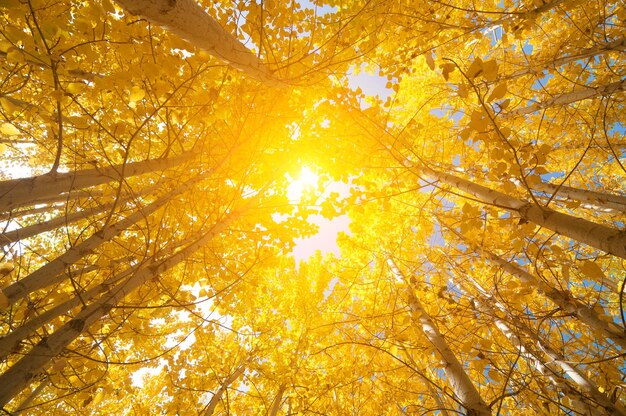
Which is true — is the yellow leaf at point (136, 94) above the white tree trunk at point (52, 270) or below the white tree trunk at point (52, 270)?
above

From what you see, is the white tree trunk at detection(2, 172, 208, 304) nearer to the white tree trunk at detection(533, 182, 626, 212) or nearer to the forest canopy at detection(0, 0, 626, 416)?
the forest canopy at detection(0, 0, 626, 416)

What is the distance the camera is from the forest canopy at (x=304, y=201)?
1701mm

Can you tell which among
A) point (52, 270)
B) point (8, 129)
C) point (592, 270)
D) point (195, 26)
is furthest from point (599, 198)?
point (52, 270)

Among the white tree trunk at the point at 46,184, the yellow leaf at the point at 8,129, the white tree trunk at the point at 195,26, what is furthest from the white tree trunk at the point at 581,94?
the yellow leaf at the point at 8,129

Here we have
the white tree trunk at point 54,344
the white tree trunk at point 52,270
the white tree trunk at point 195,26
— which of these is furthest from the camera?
the white tree trunk at point 52,270

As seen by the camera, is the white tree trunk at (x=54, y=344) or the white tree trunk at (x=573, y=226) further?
the white tree trunk at (x=54, y=344)

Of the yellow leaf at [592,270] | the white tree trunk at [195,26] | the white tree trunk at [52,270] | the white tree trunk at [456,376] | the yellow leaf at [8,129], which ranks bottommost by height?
the white tree trunk at [456,376]

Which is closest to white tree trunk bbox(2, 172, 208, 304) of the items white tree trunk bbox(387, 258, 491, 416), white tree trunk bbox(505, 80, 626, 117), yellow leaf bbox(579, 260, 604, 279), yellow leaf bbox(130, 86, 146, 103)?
yellow leaf bbox(130, 86, 146, 103)

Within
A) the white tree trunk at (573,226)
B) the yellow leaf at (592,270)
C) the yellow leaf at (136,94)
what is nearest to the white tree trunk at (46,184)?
the yellow leaf at (136,94)

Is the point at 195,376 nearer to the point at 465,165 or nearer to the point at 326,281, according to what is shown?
the point at 326,281

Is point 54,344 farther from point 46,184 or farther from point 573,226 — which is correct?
point 573,226

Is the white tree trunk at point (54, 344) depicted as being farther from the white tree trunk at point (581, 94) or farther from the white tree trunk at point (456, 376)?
the white tree trunk at point (581, 94)

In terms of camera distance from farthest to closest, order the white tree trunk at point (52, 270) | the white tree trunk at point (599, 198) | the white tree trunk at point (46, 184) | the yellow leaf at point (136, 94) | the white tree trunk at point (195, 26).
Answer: the white tree trunk at point (599, 198) → the white tree trunk at point (52, 270) → the yellow leaf at point (136, 94) → the white tree trunk at point (46, 184) → the white tree trunk at point (195, 26)

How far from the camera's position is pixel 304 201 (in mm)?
4012
